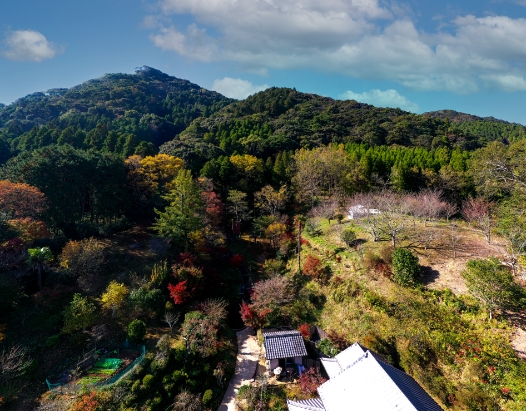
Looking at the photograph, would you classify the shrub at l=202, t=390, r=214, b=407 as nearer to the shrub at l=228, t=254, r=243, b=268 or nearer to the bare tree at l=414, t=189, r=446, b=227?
the shrub at l=228, t=254, r=243, b=268

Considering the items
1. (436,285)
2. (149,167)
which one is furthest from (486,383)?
(149,167)

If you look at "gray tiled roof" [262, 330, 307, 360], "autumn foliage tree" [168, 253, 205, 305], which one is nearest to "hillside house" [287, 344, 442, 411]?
"gray tiled roof" [262, 330, 307, 360]

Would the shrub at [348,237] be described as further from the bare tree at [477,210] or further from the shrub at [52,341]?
the shrub at [52,341]

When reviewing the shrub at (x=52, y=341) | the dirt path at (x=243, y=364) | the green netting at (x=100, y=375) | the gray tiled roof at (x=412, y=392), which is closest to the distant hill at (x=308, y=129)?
the shrub at (x=52, y=341)

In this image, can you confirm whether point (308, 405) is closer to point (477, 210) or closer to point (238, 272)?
point (238, 272)

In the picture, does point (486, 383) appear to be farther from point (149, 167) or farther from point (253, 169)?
point (149, 167)

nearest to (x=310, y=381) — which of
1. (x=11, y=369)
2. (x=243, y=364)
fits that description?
(x=243, y=364)
